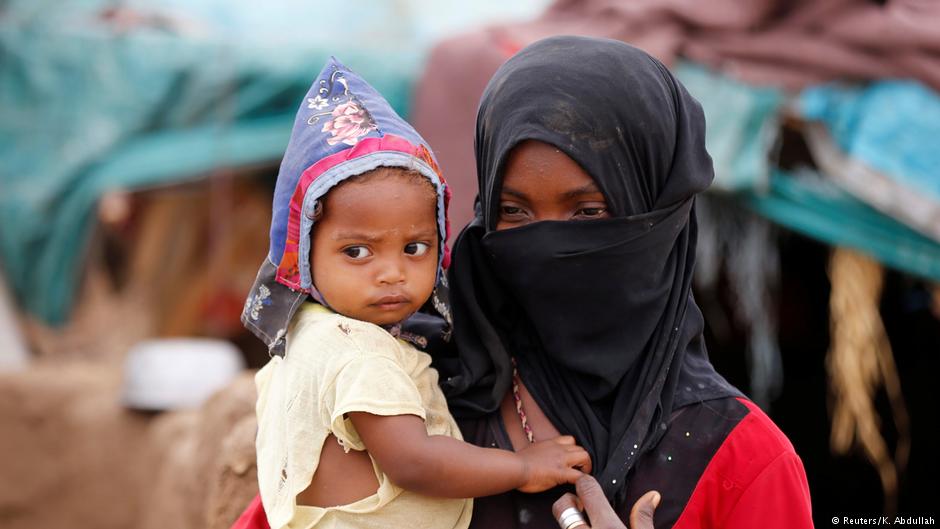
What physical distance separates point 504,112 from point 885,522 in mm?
4224

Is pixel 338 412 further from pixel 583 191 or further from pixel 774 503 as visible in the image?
pixel 774 503

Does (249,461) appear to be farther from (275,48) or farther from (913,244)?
(275,48)

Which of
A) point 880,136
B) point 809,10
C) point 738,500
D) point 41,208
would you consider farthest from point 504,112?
point 41,208

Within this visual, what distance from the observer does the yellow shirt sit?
1827mm

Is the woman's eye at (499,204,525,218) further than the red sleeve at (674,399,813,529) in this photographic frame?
Yes

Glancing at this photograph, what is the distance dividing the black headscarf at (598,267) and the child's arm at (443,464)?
11 centimetres

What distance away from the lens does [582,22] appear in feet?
17.4

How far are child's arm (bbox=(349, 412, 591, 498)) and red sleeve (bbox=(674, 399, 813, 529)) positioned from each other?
0.21 metres

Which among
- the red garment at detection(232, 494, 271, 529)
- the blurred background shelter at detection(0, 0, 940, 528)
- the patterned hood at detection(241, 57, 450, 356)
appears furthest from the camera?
the blurred background shelter at detection(0, 0, 940, 528)

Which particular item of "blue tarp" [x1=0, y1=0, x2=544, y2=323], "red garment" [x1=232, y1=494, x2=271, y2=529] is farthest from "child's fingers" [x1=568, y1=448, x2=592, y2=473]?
"blue tarp" [x1=0, y1=0, x2=544, y2=323]

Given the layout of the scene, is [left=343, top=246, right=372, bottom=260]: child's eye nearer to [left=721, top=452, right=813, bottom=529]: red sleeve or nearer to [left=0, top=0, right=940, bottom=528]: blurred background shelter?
[left=721, top=452, right=813, bottom=529]: red sleeve

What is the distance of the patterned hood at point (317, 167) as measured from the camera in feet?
6.25

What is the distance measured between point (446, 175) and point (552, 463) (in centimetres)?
332

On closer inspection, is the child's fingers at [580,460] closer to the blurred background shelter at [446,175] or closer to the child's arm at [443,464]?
the child's arm at [443,464]
